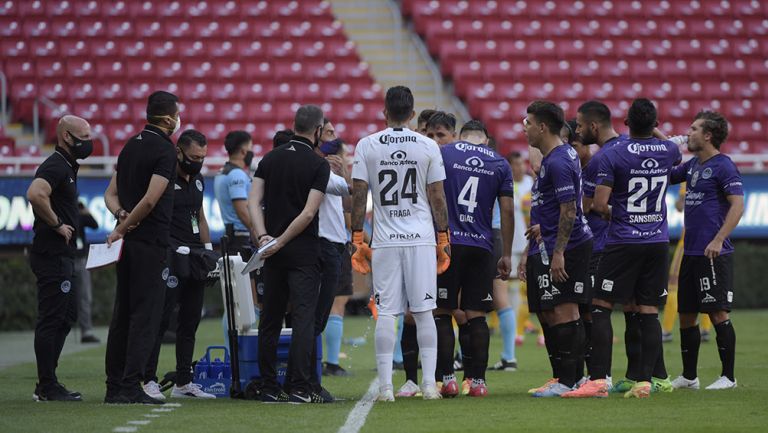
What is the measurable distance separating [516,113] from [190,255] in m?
15.0

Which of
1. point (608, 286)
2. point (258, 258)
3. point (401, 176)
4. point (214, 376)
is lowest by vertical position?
point (214, 376)

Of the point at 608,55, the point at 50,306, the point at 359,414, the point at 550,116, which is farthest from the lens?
the point at 608,55

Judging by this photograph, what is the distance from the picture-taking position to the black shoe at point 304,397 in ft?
29.2

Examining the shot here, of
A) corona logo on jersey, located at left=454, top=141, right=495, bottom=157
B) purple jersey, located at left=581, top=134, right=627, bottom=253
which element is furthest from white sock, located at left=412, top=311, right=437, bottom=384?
purple jersey, located at left=581, top=134, right=627, bottom=253

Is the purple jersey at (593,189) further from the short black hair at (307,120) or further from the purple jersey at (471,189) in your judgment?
the short black hair at (307,120)

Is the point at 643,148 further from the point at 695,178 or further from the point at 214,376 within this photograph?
the point at 214,376

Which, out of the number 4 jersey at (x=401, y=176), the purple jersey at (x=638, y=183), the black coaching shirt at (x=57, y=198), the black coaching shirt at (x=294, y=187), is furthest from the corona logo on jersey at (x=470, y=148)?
the black coaching shirt at (x=57, y=198)

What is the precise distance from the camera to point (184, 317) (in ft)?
33.0

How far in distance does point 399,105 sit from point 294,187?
3.12 feet

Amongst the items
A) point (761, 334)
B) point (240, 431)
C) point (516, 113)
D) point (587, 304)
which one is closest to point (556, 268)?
point (587, 304)

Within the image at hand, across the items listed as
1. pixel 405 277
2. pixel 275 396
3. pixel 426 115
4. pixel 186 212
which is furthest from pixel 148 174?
pixel 426 115

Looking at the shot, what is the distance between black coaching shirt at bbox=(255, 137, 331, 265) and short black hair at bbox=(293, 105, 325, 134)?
2.9 inches

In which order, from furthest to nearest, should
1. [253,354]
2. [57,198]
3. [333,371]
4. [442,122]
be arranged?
1. [333,371]
2. [442,122]
3. [253,354]
4. [57,198]

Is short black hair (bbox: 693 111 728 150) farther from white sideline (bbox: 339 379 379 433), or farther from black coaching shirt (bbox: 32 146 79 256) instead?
black coaching shirt (bbox: 32 146 79 256)
